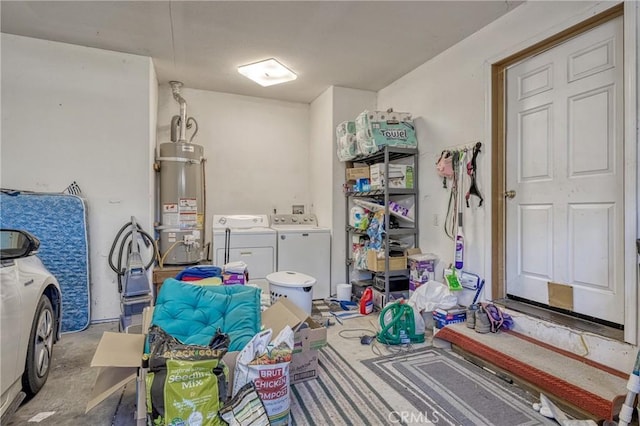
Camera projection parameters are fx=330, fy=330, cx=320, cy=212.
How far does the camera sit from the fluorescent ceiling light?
3476mm

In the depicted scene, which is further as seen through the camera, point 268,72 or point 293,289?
point 268,72

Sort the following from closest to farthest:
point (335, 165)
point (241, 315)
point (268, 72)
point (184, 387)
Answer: point (184, 387)
point (241, 315)
point (268, 72)
point (335, 165)

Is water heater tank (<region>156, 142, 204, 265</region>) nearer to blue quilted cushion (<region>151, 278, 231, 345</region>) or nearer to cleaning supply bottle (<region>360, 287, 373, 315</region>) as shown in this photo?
blue quilted cushion (<region>151, 278, 231, 345</region>)

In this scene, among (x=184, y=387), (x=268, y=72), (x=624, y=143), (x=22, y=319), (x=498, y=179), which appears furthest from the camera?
(x=268, y=72)

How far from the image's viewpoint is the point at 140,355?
177cm

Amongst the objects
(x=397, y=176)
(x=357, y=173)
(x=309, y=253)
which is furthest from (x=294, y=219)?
(x=397, y=176)

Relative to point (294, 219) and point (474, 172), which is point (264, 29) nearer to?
point (474, 172)

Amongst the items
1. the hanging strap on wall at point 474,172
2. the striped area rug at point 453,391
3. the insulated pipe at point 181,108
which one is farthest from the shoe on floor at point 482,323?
the insulated pipe at point 181,108

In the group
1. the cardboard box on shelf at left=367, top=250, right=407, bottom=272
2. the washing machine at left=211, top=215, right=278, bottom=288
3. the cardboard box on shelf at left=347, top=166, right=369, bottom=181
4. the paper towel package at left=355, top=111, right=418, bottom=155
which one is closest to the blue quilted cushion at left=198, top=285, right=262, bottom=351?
the washing machine at left=211, top=215, right=278, bottom=288

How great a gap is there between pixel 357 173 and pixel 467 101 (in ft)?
4.63

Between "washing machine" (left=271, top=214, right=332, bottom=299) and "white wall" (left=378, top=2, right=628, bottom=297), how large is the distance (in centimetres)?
119

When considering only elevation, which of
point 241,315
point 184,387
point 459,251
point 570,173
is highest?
point 570,173

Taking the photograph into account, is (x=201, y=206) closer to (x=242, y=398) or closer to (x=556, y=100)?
(x=242, y=398)

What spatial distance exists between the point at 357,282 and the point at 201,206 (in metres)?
2.13
